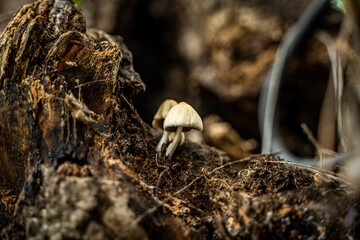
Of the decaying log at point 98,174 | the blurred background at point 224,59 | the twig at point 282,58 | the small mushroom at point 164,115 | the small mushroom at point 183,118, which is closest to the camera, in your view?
the decaying log at point 98,174

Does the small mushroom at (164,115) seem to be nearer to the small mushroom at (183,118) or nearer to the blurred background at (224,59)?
the small mushroom at (183,118)

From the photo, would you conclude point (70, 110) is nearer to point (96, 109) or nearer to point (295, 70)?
point (96, 109)

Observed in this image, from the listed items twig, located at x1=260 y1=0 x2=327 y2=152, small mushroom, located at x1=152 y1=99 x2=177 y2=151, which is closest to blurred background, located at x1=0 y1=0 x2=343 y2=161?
twig, located at x1=260 y1=0 x2=327 y2=152

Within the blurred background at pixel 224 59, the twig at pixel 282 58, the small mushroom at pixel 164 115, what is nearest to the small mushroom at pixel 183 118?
the small mushroom at pixel 164 115

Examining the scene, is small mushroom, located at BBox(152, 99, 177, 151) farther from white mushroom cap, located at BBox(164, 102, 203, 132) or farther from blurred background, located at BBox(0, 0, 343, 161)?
blurred background, located at BBox(0, 0, 343, 161)

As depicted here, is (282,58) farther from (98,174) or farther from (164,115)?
(98,174)

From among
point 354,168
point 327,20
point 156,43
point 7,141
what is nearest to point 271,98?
point 327,20
